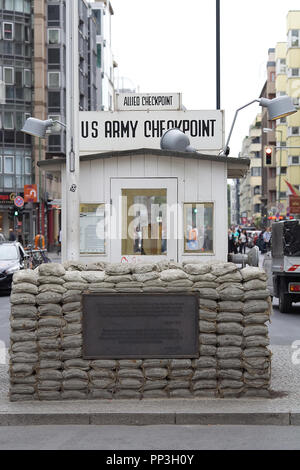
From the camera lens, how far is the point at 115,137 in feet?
44.6

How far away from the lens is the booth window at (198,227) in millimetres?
12789

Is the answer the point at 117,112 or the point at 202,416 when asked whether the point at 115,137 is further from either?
the point at 202,416

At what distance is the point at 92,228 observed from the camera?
1280cm

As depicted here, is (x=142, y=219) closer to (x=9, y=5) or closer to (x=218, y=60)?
(x=218, y=60)

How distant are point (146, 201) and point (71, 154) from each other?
1261 millimetres

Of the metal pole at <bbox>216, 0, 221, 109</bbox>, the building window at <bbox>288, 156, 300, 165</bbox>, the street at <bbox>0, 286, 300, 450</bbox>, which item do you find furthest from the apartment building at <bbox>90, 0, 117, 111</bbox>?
the street at <bbox>0, 286, 300, 450</bbox>

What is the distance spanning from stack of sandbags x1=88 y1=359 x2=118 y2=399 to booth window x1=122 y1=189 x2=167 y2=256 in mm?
3945

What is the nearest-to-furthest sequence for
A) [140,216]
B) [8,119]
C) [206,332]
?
[206,332], [140,216], [8,119]

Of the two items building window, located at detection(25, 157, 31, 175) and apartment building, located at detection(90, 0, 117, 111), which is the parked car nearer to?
building window, located at detection(25, 157, 31, 175)

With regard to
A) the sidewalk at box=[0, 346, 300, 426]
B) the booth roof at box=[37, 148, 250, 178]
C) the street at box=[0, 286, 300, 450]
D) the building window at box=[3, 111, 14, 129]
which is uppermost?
the building window at box=[3, 111, 14, 129]

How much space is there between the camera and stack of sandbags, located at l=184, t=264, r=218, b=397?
29.1 ft

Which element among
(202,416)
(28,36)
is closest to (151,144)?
(202,416)

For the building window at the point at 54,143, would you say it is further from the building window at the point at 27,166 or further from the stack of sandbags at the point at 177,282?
the stack of sandbags at the point at 177,282

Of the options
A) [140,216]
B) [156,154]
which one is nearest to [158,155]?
[156,154]
